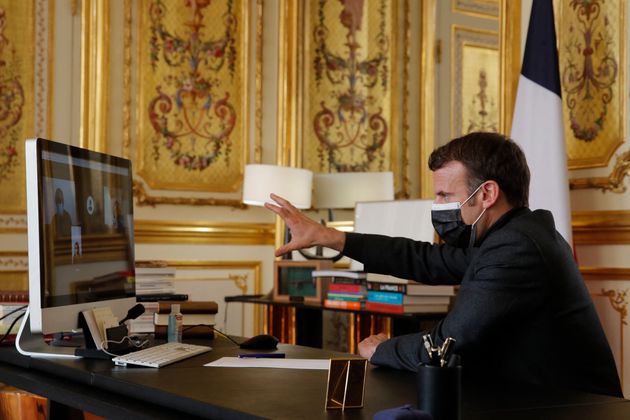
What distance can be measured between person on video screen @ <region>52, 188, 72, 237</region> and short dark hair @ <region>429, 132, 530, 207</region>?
3.04 feet

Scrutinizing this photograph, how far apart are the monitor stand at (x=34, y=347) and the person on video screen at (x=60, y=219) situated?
0.29 meters

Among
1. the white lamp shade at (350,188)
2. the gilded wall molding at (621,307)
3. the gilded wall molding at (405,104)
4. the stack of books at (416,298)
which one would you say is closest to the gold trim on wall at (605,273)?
the gilded wall molding at (621,307)

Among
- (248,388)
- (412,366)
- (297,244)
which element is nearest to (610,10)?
(297,244)

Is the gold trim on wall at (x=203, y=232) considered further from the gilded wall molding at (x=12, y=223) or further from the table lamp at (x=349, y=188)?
the gilded wall molding at (x=12, y=223)

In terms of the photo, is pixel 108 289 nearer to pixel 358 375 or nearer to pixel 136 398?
pixel 136 398

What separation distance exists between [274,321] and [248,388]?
314 centimetres

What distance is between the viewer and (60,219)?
2131 mm

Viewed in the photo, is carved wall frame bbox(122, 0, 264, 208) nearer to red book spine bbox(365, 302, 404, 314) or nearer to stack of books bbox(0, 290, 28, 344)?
red book spine bbox(365, 302, 404, 314)

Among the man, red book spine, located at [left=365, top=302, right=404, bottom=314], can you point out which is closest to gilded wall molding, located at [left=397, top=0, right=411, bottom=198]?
→ red book spine, located at [left=365, top=302, right=404, bottom=314]

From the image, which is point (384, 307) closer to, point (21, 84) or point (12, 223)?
point (12, 223)

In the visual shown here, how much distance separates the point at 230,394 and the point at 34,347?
86 cm

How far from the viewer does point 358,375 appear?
1528mm

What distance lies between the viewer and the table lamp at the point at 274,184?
509 cm

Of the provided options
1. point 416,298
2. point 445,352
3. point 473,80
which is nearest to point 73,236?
point 445,352
